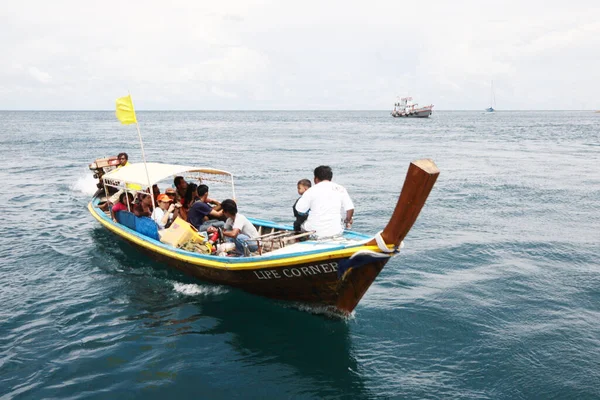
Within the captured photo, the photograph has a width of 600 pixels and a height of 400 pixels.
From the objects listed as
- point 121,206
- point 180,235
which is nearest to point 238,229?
point 180,235

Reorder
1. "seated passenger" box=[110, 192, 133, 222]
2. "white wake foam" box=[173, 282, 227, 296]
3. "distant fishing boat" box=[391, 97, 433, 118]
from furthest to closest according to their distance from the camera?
"distant fishing boat" box=[391, 97, 433, 118] < "seated passenger" box=[110, 192, 133, 222] < "white wake foam" box=[173, 282, 227, 296]

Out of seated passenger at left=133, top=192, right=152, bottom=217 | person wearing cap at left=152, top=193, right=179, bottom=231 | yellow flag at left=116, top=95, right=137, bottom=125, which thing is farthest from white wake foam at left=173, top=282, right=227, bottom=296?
yellow flag at left=116, top=95, right=137, bottom=125

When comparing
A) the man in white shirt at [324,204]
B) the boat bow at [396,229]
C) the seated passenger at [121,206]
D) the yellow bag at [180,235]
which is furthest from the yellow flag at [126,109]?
the boat bow at [396,229]

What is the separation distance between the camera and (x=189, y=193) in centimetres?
1253

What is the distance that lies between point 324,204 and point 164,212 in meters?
5.46

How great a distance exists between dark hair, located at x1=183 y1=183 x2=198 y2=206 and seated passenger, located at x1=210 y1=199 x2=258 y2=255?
119 inches

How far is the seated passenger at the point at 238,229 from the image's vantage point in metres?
9.41

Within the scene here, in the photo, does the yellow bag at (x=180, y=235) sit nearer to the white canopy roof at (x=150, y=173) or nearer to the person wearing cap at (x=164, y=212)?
the person wearing cap at (x=164, y=212)

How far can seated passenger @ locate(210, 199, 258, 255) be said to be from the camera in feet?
30.9

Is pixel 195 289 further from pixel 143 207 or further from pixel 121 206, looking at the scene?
pixel 121 206

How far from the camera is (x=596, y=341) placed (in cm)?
838

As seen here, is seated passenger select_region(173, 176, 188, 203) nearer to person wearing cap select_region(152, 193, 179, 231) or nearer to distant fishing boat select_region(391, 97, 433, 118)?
person wearing cap select_region(152, 193, 179, 231)

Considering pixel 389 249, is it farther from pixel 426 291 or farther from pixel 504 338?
pixel 426 291

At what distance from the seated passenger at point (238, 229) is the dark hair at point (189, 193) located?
119 inches
